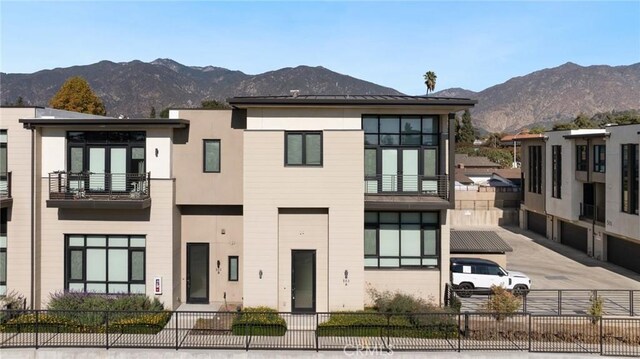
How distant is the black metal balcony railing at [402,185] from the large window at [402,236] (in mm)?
793

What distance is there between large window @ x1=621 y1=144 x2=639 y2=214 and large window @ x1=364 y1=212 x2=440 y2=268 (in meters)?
11.8

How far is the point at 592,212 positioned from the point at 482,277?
12.2 meters

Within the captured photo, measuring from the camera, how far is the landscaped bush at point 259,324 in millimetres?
14852

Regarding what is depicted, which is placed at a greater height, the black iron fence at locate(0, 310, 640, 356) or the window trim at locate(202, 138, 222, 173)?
the window trim at locate(202, 138, 222, 173)

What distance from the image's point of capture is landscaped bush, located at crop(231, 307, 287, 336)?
48.7 ft

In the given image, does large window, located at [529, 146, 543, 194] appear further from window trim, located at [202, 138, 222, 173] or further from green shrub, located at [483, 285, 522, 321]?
window trim, located at [202, 138, 222, 173]

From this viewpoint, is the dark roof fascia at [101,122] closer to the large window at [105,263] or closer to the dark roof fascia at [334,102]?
the dark roof fascia at [334,102]

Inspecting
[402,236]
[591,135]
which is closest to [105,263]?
[402,236]

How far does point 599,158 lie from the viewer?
89.2 ft

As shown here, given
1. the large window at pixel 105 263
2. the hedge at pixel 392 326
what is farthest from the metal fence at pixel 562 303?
the large window at pixel 105 263

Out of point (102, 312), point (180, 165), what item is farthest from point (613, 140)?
point (102, 312)

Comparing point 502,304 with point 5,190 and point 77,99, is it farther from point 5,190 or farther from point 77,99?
point 77,99

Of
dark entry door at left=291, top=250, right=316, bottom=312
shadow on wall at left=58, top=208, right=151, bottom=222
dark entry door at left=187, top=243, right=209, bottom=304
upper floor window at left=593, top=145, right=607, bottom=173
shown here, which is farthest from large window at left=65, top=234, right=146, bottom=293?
upper floor window at left=593, top=145, right=607, bottom=173

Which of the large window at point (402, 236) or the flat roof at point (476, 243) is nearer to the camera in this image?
the large window at point (402, 236)
